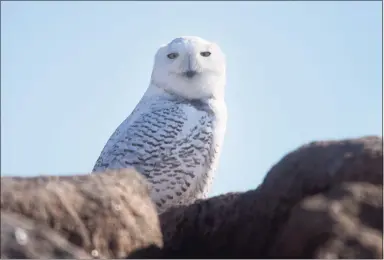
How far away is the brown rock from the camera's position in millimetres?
2973

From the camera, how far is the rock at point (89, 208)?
332cm

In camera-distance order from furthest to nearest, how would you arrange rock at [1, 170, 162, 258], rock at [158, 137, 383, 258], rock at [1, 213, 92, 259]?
rock at [1, 170, 162, 258] < rock at [158, 137, 383, 258] < rock at [1, 213, 92, 259]

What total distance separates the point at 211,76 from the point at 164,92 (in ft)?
1.73

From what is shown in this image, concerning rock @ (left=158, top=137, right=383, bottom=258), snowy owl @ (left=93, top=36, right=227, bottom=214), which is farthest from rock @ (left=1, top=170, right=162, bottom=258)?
snowy owl @ (left=93, top=36, right=227, bottom=214)

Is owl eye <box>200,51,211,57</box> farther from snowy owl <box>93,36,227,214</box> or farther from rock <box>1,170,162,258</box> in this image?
rock <box>1,170,162,258</box>

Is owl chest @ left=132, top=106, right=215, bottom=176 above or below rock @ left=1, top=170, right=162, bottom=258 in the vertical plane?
below

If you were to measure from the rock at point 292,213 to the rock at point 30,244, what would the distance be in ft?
3.17

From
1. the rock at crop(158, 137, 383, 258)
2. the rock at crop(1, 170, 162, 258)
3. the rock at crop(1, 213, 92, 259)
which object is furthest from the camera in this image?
the rock at crop(1, 170, 162, 258)

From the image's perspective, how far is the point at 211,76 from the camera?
8.06 meters

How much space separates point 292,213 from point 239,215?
71 cm

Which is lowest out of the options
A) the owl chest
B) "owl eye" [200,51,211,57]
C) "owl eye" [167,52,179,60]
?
the owl chest

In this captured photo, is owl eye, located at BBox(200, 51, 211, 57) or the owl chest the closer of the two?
the owl chest

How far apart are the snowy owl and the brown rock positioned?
3.37 meters

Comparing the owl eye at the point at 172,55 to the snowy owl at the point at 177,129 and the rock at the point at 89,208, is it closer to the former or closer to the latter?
the snowy owl at the point at 177,129
